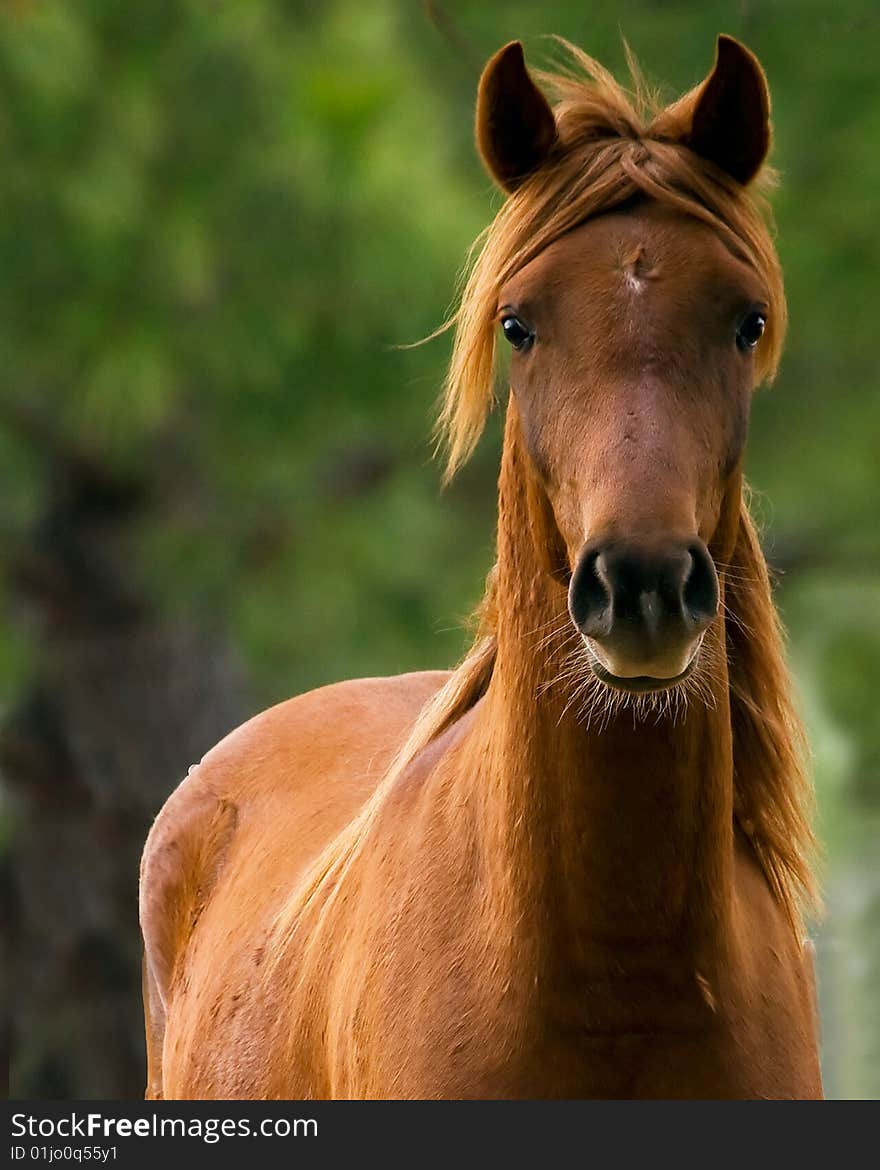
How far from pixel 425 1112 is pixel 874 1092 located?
31.9 ft

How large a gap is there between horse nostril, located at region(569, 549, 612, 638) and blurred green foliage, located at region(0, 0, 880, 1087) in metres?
3.15

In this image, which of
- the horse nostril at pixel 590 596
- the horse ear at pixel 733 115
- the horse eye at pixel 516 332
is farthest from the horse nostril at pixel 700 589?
the horse ear at pixel 733 115

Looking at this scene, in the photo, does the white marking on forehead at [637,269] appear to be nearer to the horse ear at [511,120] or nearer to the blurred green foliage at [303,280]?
the horse ear at [511,120]

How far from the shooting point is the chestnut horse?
2.45 m

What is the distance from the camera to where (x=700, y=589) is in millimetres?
2305

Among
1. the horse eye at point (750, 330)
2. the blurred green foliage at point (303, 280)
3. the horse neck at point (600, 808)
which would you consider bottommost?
the horse neck at point (600, 808)

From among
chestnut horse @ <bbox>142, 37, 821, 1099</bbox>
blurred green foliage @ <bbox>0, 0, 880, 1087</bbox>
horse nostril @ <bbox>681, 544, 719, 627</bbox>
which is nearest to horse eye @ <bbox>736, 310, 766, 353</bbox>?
chestnut horse @ <bbox>142, 37, 821, 1099</bbox>

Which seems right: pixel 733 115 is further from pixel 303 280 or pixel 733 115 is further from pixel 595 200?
pixel 303 280

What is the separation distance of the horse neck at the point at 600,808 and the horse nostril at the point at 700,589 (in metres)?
0.38

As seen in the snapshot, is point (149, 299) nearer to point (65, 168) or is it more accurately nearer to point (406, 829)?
point (65, 168)

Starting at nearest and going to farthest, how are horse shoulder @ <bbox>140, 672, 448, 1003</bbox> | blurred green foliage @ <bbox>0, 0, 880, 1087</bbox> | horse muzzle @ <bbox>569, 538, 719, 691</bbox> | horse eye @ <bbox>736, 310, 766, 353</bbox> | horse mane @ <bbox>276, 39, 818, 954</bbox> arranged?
horse muzzle @ <bbox>569, 538, 719, 691</bbox>, horse eye @ <bbox>736, 310, 766, 353</bbox>, horse mane @ <bbox>276, 39, 818, 954</bbox>, horse shoulder @ <bbox>140, 672, 448, 1003</bbox>, blurred green foliage @ <bbox>0, 0, 880, 1087</bbox>

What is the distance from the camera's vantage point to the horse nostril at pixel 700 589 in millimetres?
2282

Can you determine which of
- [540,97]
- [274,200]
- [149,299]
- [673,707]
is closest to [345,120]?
[274,200]

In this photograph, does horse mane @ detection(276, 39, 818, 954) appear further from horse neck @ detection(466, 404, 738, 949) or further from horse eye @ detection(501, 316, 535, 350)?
horse neck @ detection(466, 404, 738, 949)
